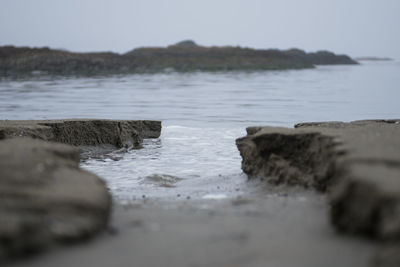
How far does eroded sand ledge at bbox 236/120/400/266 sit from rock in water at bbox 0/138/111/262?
135 centimetres

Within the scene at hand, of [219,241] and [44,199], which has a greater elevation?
[44,199]

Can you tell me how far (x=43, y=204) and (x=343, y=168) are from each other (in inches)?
72.7

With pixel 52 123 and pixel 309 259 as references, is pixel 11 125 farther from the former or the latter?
pixel 309 259

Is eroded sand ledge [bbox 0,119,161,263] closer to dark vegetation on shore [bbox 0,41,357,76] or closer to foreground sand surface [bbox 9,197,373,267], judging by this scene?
foreground sand surface [bbox 9,197,373,267]

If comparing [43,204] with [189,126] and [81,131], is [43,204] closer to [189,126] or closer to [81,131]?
[81,131]

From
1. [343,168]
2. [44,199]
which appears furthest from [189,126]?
[44,199]

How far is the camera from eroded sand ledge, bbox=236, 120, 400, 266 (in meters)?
2.40

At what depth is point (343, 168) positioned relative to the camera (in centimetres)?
316

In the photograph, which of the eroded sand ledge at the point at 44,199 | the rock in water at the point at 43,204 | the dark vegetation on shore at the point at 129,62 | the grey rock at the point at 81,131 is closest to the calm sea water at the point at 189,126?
the grey rock at the point at 81,131

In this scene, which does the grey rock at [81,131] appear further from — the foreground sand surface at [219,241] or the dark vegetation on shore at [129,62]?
the dark vegetation on shore at [129,62]

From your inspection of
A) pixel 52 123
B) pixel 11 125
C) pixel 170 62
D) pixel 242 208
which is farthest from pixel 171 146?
pixel 170 62

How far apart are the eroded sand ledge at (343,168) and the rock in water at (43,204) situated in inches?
53.3

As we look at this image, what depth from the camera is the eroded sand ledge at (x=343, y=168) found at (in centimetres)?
240

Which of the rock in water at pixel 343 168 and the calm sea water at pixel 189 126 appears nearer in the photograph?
the rock in water at pixel 343 168
